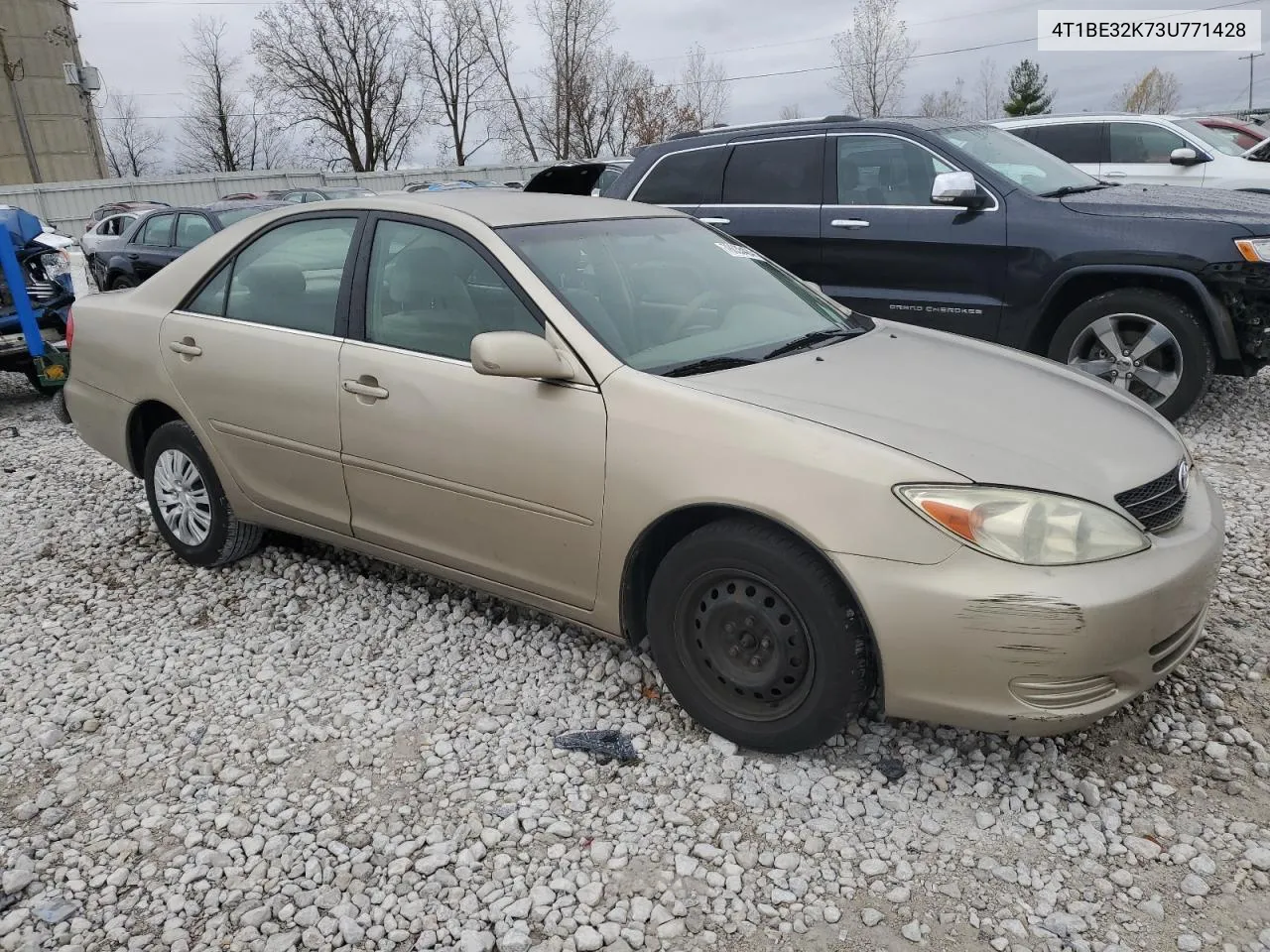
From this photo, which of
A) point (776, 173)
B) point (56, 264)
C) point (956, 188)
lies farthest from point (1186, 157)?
point (56, 264)

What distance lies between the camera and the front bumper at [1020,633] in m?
2.35

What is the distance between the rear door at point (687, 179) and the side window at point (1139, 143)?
5954 mm

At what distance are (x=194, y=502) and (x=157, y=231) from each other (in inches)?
407

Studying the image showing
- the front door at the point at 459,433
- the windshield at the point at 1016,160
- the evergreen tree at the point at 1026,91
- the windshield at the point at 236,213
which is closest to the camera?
the front door at the point at 459,433

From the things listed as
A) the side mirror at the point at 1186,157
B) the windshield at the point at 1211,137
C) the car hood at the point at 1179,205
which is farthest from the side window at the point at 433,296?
the windshield at the point at 1211,137

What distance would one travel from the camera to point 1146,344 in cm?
560

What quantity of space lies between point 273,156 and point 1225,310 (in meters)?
56.8

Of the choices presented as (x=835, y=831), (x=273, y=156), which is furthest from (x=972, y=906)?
(x=273, y=156)

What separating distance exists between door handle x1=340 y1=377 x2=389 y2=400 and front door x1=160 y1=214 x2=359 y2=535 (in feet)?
0.23

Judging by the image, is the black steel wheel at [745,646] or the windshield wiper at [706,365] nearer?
the black steel wheel at [745,646]

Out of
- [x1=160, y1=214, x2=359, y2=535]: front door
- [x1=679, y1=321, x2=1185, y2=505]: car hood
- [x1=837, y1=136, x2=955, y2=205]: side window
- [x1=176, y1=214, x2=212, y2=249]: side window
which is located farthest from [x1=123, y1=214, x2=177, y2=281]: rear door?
[x1=679, y1=321, x2=1185, y2=505]: car hood

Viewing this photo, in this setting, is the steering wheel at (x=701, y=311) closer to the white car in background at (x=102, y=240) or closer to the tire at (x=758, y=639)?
the tire at (x=758, y=639)

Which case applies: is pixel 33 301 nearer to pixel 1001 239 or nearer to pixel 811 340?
pixel 811 340

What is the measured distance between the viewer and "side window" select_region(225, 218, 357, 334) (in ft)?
12.0
